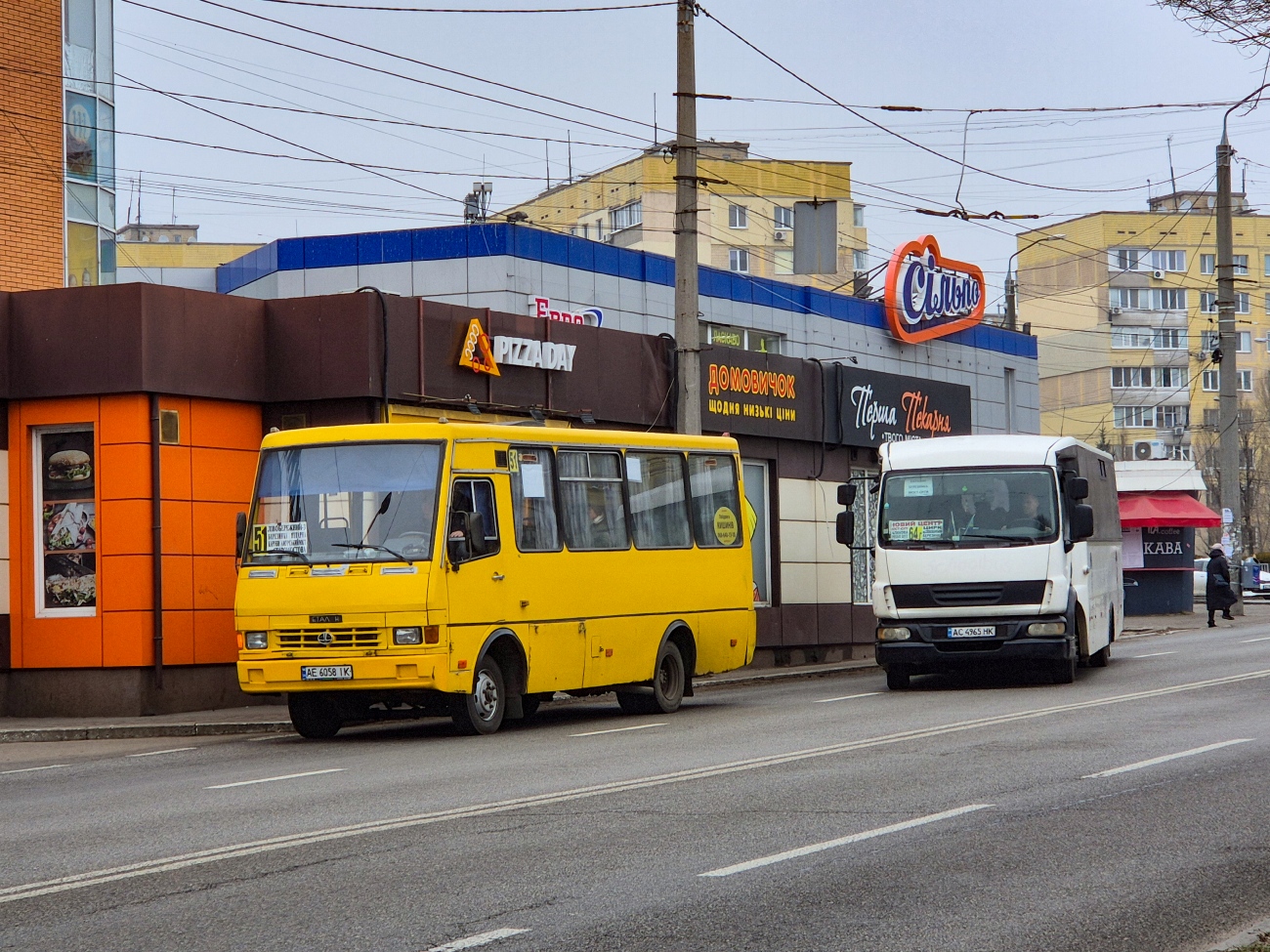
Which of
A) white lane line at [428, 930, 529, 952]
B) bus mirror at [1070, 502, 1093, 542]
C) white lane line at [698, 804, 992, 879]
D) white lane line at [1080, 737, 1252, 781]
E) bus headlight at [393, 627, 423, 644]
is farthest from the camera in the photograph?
bus mirror at [1070, 502, 1093, 542]

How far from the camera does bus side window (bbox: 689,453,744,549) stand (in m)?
19.1

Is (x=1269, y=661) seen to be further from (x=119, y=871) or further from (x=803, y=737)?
(x=119, y=871)

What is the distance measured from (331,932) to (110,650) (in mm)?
13670

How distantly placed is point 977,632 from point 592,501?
16.5 feet

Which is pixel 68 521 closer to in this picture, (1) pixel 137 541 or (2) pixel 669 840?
(1) pixel 137 541

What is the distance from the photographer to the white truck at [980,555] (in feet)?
64.8

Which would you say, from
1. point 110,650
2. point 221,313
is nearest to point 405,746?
point 110,650

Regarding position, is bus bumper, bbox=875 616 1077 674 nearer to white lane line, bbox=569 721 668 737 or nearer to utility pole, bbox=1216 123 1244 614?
white lane line, bbox=569 721 668 737

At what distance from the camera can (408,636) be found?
595 inches

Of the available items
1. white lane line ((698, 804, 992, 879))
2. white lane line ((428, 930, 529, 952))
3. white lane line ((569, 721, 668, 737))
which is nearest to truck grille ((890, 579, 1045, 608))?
white lane line ((569, 721, 668, 737))

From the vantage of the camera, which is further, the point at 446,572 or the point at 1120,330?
the point at 1120,330

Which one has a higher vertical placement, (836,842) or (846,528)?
(846,528)

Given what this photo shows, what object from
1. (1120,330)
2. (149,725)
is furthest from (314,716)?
(1120,330)

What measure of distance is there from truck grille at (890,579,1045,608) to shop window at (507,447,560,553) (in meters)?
5.05
